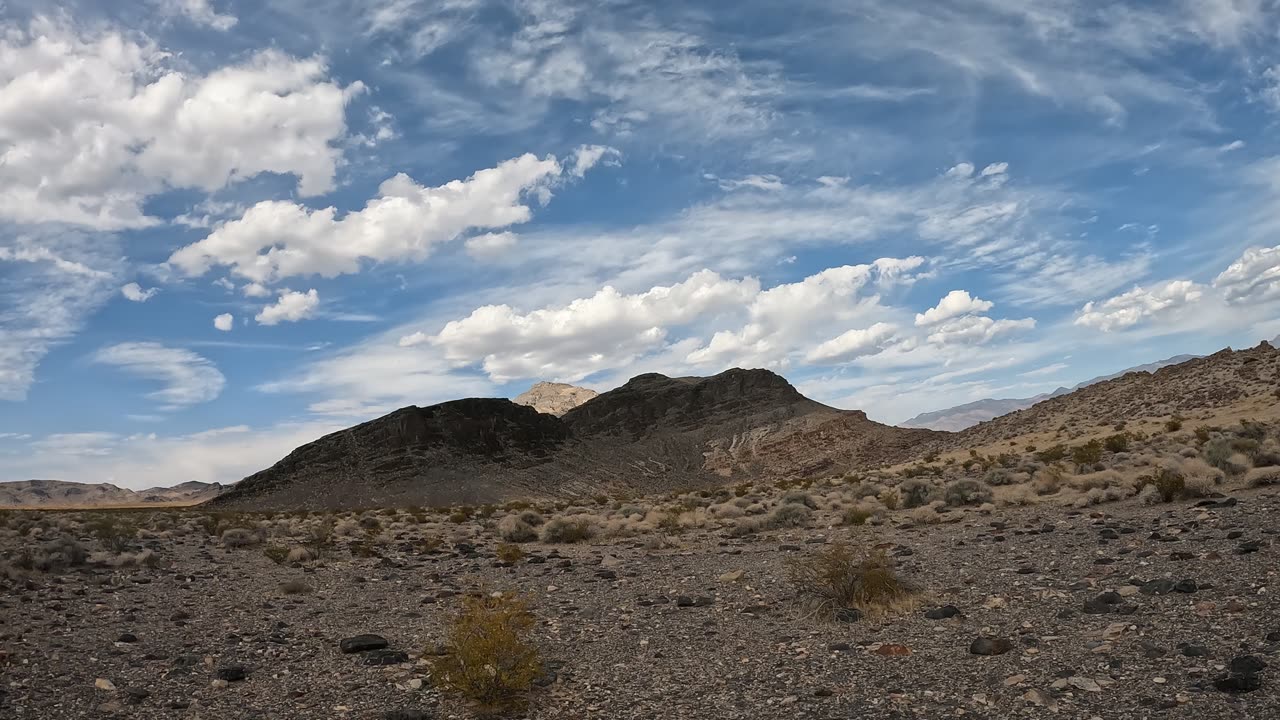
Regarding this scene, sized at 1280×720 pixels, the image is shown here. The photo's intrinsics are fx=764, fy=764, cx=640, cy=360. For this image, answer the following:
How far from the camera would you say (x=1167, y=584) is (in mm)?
8922

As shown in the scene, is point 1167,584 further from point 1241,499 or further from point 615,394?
point 615,394

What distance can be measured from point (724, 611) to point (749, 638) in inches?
61.8

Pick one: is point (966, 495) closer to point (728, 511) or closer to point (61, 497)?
point (728, 511)

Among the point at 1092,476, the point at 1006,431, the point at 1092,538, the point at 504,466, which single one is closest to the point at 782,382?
the point at 504,466

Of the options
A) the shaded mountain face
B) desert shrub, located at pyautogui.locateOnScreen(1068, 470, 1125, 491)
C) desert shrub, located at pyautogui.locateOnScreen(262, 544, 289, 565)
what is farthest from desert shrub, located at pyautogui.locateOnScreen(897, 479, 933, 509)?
the shaded mountain face

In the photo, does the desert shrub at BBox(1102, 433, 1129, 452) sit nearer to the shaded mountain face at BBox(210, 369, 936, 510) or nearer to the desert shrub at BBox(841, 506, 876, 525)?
the desert shrub at BBox(841, 506, 876, 525)

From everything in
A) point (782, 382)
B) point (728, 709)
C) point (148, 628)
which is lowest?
point (728, 709)

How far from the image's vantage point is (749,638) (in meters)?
9.70

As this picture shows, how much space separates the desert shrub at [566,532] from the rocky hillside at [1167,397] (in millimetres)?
34493

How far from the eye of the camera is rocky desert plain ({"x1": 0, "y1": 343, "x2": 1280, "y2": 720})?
7262 mm

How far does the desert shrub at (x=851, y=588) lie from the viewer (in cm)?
1017

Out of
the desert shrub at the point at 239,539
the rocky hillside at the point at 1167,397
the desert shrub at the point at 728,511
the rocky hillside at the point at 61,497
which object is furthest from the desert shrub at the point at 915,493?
the rocky hillside at the point at 61,497

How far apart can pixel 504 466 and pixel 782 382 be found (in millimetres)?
49304

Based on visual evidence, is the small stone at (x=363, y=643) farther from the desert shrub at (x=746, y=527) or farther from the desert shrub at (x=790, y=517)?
the desert shrub at (x=790, y=517)
